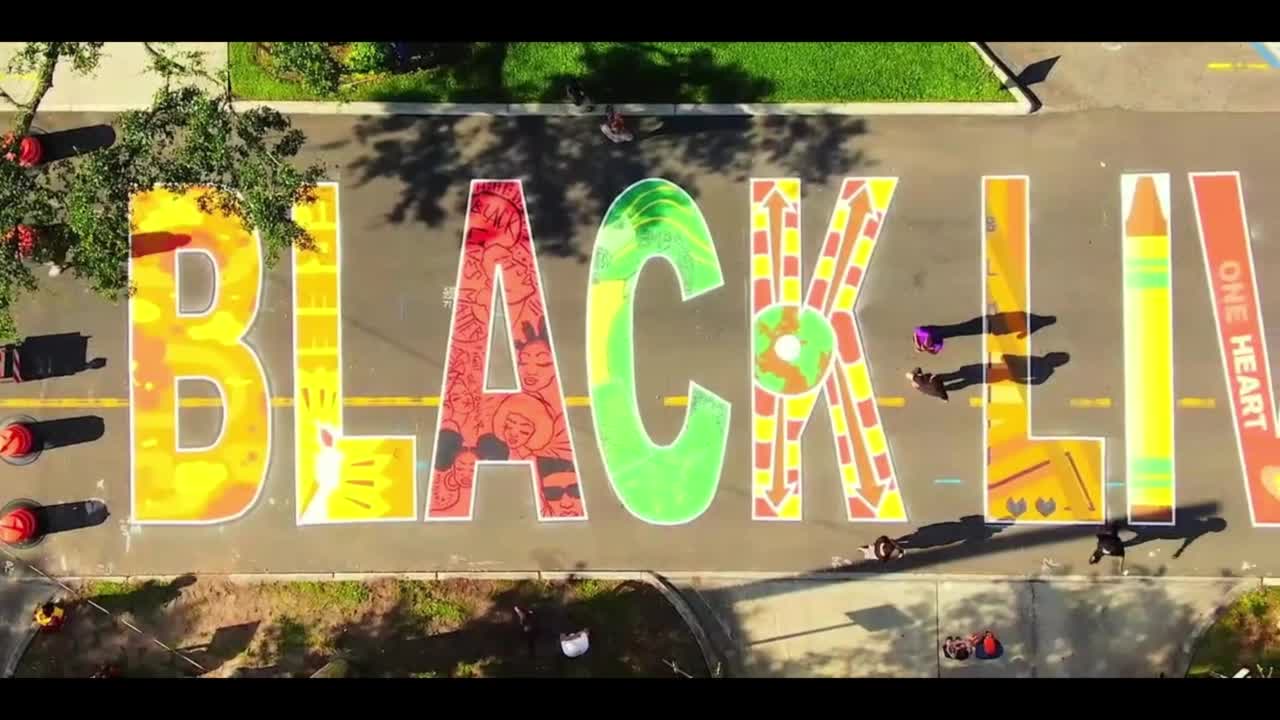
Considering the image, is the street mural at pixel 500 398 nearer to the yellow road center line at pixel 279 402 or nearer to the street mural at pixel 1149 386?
the yellow road center line at pixel 279 402

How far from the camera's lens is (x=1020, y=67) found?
1806cm

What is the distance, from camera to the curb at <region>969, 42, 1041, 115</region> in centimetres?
1786

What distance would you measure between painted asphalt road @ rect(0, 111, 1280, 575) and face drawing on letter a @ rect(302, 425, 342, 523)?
1.25 ft

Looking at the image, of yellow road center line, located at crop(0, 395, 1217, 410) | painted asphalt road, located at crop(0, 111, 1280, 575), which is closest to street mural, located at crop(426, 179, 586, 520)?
painted asphalt road, located at crop(0, 111, 1280, 575)

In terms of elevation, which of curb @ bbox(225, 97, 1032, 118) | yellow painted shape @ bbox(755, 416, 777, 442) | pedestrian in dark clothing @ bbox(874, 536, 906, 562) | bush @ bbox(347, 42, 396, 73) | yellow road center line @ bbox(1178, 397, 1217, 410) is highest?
bush @ bbox(347, 42, 396, 73)

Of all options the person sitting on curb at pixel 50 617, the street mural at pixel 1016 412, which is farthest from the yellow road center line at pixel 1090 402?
the person sitting on curb at pixel 50 617

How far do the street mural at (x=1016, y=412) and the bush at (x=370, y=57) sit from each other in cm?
1200

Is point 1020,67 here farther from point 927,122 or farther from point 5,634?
point 5,634

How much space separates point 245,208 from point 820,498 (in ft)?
38.5

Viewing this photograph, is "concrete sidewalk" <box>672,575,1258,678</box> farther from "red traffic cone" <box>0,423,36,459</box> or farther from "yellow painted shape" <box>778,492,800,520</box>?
"red traffic cone" <box>0,423,36,459</box>

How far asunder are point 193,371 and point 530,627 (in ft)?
27.4

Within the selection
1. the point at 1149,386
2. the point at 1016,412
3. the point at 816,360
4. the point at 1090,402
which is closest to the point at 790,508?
the point at 816,360

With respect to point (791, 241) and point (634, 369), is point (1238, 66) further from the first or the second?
point (634, 369)
